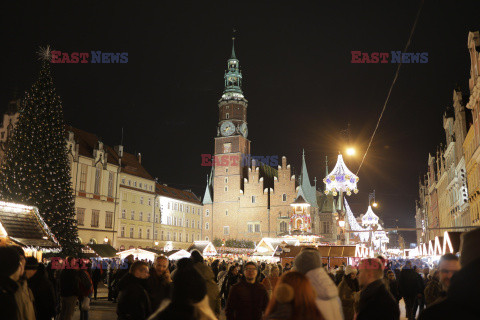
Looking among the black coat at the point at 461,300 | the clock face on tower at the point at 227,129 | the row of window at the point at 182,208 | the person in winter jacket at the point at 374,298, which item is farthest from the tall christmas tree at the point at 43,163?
the clock face on tower at the point at 227,129

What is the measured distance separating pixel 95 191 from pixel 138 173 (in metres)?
11.3

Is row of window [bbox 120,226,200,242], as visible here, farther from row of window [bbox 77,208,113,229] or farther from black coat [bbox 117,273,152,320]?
black coat [bbox 117,273,152,320]

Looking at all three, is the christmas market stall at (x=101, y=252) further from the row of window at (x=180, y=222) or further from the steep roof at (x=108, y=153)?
the row of window at (x=180, y=222)

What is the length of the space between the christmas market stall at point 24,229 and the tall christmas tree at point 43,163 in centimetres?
662

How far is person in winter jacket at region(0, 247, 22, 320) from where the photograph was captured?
11.1 ft

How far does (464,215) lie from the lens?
34.4 m

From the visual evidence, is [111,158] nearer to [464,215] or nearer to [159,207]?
[159,207]

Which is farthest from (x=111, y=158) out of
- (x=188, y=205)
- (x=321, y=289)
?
(x=321, y=289)

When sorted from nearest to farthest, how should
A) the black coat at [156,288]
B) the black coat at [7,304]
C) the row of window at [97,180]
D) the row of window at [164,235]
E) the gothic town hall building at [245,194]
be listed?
the black coat at [7,304] < the black coat at [156,288] < the row of window at [97,180] < the row of window at [164,235] < the gothic town hall building at [245,194]

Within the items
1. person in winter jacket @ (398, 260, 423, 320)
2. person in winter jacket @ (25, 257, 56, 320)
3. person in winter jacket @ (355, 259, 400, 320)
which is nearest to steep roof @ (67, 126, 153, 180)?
person in winter jacket @ (398, 260, 423, 320)

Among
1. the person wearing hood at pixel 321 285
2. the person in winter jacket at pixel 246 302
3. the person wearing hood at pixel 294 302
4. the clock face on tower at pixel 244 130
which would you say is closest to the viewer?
the person wearing hood at pixel 294 302

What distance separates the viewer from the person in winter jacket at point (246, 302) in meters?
6.04

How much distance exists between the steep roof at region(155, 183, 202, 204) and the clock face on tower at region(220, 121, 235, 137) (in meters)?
12.0

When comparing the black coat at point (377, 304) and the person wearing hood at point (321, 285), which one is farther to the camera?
the black coat at point (377, 304)
